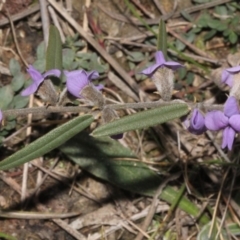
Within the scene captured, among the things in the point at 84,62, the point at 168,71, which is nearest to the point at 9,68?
the point at 84,62

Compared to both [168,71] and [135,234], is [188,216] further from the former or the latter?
Result: [168,71]

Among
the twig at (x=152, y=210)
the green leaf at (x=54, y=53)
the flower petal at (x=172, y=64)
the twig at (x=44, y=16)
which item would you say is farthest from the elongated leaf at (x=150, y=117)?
the twig at (x=44, y=16)

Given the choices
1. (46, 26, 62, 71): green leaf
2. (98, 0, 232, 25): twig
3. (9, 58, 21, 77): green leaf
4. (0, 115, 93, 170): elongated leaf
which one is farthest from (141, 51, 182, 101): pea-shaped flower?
(98, 0, 232, 25): twig

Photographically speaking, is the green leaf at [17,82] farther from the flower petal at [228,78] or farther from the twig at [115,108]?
the flower petal at [228,78]

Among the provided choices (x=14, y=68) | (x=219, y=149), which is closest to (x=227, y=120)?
(x=219, y=149)

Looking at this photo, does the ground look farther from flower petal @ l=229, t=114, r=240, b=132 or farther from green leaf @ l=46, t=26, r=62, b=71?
flower petal @ l=229, t=114, r=240, b=132

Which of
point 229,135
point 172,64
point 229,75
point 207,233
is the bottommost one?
point 207,233

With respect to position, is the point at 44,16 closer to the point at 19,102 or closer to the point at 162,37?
the point at 19,102
